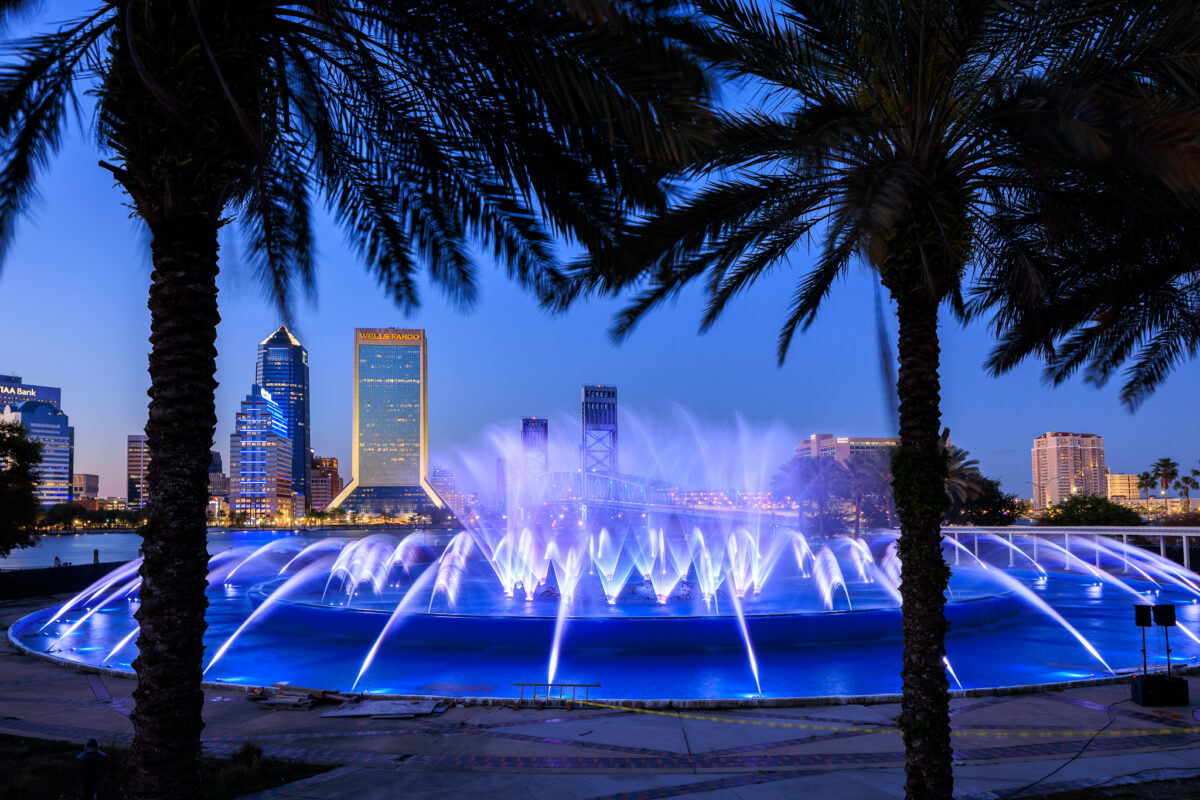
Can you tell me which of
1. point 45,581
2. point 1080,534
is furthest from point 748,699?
point 1080,534

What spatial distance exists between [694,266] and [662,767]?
548 cm

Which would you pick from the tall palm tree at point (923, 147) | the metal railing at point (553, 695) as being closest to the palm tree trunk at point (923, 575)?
the tall palm tree at point (923, 147)

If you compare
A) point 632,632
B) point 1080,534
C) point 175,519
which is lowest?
point 1080,534

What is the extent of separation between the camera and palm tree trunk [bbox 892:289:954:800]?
669 centimetres

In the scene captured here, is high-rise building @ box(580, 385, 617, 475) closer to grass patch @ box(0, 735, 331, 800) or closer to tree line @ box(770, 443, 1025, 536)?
tree line @ box(770, 443, 1025, 536)

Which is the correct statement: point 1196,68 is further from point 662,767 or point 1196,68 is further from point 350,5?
point 662,767

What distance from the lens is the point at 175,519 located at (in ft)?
18.6

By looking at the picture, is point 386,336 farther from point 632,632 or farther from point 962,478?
point 632,632

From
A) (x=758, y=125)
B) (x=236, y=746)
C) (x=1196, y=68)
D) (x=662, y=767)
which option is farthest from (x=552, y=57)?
(x=236, y=746)

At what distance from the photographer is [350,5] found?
632 cm

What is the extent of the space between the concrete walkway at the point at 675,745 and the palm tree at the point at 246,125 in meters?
3.58

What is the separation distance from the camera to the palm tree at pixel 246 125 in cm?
508

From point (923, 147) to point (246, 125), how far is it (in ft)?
17.8

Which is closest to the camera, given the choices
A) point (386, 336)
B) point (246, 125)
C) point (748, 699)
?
point (246, 125)
